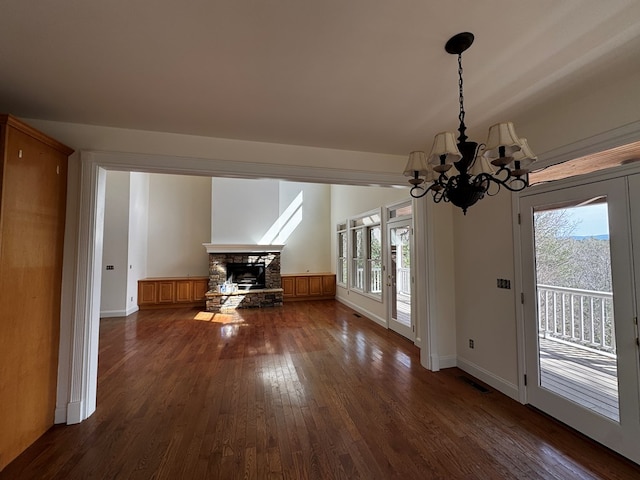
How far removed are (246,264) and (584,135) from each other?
22.2ft

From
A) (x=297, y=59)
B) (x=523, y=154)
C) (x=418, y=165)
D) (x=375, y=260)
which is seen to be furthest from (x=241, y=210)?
(x=523, y=154)

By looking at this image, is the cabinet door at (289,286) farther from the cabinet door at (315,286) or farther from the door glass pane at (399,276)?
the door glass pane at (399,276)

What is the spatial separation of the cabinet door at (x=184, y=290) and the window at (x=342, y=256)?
3.86 metres

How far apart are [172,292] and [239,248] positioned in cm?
192

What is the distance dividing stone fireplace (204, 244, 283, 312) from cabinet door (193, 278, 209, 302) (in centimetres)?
24

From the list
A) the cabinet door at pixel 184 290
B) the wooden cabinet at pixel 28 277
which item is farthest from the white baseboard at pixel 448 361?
the cabinet door at pixel 184 290

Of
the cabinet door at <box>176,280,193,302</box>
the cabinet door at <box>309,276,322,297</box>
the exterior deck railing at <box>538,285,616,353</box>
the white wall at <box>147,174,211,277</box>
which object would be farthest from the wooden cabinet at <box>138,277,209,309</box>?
the exterior deck railing at <box>538,285,616,353</box>

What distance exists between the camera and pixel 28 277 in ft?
6.58

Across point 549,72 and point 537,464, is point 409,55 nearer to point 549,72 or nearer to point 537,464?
point 549,72

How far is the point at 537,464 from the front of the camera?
1.81 metres

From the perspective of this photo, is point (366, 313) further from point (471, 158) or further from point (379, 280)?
point (471, 158)

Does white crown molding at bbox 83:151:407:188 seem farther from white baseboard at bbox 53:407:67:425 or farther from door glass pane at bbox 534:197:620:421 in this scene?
white baseboard at bbox 53:407:67:425

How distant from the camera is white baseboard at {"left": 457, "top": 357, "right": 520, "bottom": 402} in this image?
104 inches

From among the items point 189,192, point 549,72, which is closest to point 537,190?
point 549,72
